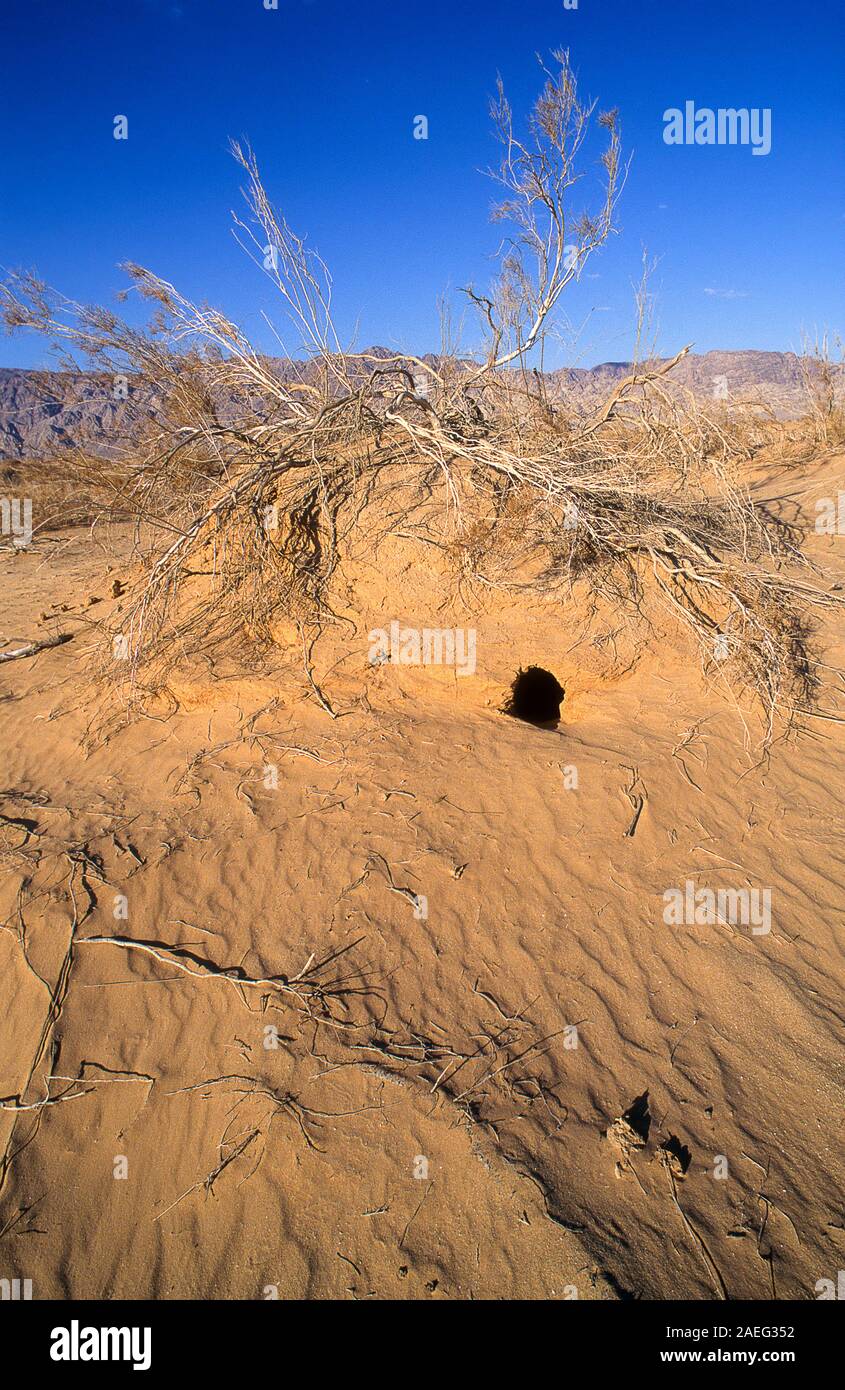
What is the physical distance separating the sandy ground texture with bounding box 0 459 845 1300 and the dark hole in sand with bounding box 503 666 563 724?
0.56 m

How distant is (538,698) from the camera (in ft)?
19.3

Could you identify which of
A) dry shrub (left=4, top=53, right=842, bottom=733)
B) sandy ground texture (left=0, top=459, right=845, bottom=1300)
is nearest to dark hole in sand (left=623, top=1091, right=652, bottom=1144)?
sandy ground texture (left=0, top=459, right=845, bottom=1300)

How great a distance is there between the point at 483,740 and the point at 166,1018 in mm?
2428

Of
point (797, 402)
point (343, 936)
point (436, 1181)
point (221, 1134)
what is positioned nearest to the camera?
point (436, 1181)

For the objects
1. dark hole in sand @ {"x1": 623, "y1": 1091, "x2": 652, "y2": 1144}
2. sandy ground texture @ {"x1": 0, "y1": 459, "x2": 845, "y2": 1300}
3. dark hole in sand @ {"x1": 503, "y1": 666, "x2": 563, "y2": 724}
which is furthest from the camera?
dark hole in sand @ {"x1": 503, "y1": 666, "x2": 563, "y2": 724}

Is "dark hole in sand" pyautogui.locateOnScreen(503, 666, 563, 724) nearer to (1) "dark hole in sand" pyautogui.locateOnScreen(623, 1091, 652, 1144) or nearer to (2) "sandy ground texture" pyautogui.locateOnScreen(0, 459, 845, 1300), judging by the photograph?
(2) "sandy ground texture" pyautogui.locateOnScreen(0, 459, 845, 1300)

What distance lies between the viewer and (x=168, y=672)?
4.95 m

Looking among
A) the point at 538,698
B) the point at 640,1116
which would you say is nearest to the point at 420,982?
the point at 640,1116

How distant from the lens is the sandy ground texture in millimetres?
2324

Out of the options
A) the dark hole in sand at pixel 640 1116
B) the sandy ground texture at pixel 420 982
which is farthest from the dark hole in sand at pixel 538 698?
the dark hole in sand at pixel 640 1116

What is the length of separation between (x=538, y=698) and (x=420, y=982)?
3232mm

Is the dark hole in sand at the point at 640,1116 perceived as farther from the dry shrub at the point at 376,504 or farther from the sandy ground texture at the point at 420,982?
the dry shrub at the point at 376,504
